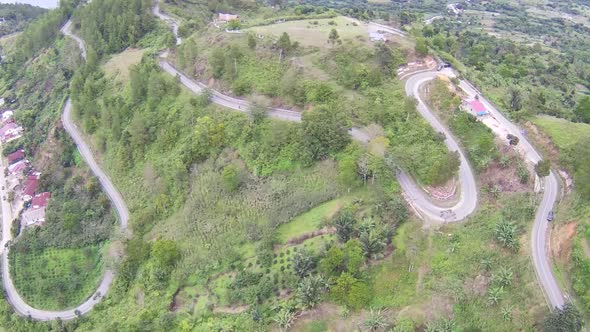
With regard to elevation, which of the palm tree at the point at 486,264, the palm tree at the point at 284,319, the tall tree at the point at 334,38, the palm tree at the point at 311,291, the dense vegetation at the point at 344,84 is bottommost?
the palm tree at the point at 284,319

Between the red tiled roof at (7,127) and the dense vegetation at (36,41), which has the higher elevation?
the dense vegetation at (36,41)

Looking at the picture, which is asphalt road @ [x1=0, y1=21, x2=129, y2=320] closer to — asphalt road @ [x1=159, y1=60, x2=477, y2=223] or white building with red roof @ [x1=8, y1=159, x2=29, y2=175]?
white building with red roof @ [x1=8, y1=159, x2=29, y2=175]

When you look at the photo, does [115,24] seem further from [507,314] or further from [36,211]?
[507,314]

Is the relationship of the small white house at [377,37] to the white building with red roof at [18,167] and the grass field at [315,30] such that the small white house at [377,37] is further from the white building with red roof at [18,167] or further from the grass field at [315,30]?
the white building with red roof at [18,167]

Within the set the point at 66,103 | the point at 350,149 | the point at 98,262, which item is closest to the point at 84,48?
the point at 66,103

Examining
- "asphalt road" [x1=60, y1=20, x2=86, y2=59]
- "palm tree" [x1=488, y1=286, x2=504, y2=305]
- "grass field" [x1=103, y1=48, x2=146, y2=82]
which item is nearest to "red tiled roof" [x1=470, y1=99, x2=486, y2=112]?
"palm tree" [x1=488, y1=286, x2=504, y2=305]

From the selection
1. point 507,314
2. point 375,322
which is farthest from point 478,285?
point 375,322

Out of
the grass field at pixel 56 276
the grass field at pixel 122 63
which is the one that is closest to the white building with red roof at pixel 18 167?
the grass field at pixel 122 63
